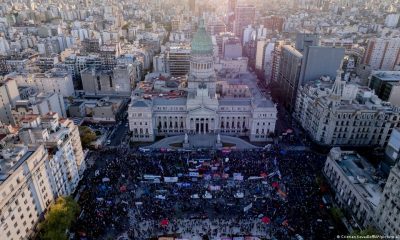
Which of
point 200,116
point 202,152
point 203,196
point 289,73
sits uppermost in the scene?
point 289,73

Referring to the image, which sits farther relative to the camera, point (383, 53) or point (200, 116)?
point (383, 53)

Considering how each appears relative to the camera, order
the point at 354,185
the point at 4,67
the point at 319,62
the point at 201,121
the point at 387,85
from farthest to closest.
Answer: the point at 4,67, the point at 387,85, the point at 319,62, the point at 201,121, the point at 354,185

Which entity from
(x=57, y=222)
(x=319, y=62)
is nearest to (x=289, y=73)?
(x=319, y=62)

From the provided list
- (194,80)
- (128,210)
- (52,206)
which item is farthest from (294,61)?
(52,206)

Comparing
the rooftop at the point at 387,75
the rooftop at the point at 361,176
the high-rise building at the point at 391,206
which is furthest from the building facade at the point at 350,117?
the high-rise building at the point at 391,206

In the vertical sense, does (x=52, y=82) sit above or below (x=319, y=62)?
below

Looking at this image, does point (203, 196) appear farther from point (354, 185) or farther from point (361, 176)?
point (361, 176)

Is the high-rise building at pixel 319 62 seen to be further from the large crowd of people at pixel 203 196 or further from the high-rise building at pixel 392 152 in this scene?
the high-rise building at pixel 392 152
